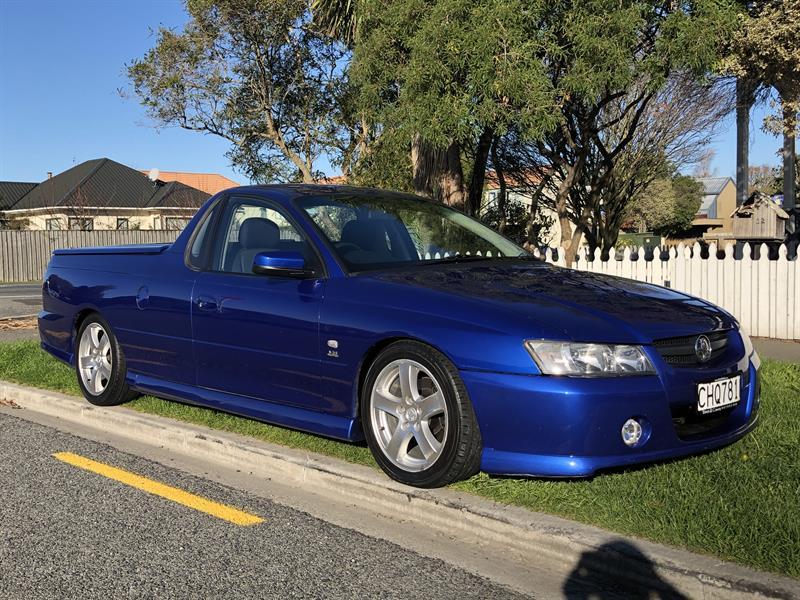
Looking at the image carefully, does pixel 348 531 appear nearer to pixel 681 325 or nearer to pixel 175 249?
pixel 681 325

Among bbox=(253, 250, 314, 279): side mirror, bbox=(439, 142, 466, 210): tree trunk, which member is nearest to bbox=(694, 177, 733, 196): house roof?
bbox=(439, 142, 466, 210): tree trunk

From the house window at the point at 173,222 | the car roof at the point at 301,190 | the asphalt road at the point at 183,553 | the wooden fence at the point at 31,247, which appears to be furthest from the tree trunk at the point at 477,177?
the house window at the point at 173,222

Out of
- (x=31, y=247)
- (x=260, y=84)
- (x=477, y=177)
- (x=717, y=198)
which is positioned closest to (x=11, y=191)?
(x=31, y=247)

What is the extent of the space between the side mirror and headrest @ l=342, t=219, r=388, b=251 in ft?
1.21

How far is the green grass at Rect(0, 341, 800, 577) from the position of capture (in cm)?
→ 324

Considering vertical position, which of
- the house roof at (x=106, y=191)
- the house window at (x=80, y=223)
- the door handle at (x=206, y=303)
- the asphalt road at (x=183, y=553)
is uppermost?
the house roof at (x=106, y=191)

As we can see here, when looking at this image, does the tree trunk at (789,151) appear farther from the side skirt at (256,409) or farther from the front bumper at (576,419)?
the side skirt at (256,409)

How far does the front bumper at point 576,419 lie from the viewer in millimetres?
3625

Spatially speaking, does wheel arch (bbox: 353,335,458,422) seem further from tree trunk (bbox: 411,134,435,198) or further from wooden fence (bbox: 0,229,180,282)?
wooden fence (bbox: 0,229,180,282)

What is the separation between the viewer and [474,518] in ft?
12.4

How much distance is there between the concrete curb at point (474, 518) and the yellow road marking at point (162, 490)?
0.48 metres

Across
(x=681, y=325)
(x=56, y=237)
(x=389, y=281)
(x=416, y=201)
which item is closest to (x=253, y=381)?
(x=389, y=281)

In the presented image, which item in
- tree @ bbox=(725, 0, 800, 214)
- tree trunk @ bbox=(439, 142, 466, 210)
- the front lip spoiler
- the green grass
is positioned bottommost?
the green grass

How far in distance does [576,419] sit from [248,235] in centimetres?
263
